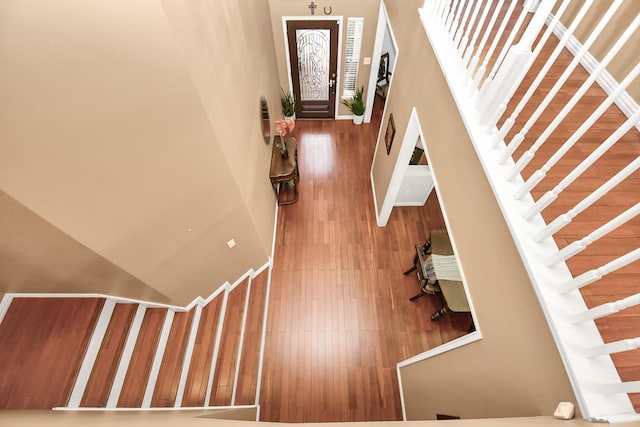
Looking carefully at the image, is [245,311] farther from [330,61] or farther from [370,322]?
[330,61]

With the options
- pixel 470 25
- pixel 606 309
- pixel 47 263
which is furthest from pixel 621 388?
pixel 47 263

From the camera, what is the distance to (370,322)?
3.94m

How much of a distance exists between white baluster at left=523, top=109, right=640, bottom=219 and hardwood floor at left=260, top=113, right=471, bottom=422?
2.92 metres

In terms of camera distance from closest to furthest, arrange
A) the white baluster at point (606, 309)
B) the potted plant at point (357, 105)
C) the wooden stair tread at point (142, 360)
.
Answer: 1. the white baluster at point (606, 309)
2. the wooden stair tread at point (142, 360)
3. the potted plant at point (357, 105)

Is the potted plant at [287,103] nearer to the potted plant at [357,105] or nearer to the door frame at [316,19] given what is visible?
the door frame at [316,19]

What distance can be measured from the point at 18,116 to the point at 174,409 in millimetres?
2673

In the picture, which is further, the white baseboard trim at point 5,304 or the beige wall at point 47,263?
the white baseboard trim at point 5,304

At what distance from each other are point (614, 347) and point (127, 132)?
8.25 feet

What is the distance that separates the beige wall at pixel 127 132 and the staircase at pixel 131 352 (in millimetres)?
331

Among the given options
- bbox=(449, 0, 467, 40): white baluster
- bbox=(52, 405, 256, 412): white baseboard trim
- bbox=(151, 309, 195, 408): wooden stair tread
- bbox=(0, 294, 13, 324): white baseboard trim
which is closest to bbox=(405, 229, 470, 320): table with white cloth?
bbox=(449, 0, 467, 40): white baluster

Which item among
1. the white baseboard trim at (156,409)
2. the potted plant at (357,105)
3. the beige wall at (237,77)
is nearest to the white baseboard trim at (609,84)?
the beige wall at (237,77)

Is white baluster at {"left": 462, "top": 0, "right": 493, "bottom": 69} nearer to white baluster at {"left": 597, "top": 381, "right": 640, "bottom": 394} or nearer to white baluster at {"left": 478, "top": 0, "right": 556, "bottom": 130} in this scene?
white baluster at {"left": 478, "top": 0, "right": 556, "bottom": 130}

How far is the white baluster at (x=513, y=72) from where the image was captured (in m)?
1.29

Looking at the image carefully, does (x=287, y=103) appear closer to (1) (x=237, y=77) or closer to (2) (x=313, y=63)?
(2) (x=313, y=63)
